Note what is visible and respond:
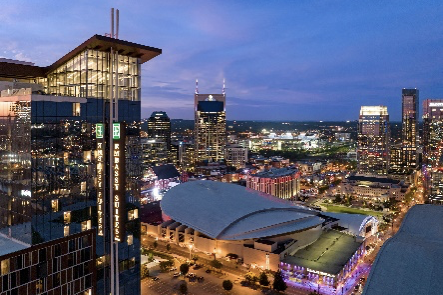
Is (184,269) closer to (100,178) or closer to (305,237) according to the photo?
(305,237)

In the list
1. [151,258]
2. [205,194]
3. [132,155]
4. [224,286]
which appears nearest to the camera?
[132,155]

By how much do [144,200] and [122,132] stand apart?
88.4 m

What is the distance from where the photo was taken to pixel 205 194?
253 feet

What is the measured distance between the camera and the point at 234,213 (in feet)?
222

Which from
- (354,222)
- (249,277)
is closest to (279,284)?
(249,277)

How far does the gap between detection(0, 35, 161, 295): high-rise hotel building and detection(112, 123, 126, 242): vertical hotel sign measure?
3.1 inches

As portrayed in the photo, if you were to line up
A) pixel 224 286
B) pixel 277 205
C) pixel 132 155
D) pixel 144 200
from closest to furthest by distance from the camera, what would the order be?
pixel 132 155, pixel 224 286, pixel 277 205, pixel 144 200

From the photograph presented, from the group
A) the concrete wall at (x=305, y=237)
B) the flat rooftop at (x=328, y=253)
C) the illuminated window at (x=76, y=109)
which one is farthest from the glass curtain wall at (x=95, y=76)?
the concrete wall at (x=305, y=237)

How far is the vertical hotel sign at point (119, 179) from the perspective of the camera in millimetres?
29516

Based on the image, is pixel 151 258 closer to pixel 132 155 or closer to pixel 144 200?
pixel 132 155

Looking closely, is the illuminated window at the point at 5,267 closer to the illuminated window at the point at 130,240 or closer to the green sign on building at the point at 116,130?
the illuminated window at the point at 130,240

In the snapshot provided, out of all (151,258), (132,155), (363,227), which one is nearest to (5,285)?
(132,155)

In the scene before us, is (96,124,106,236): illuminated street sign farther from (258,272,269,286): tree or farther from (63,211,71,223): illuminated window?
(258,272,269,286): tree

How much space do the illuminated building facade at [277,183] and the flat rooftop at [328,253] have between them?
44.3 metres
